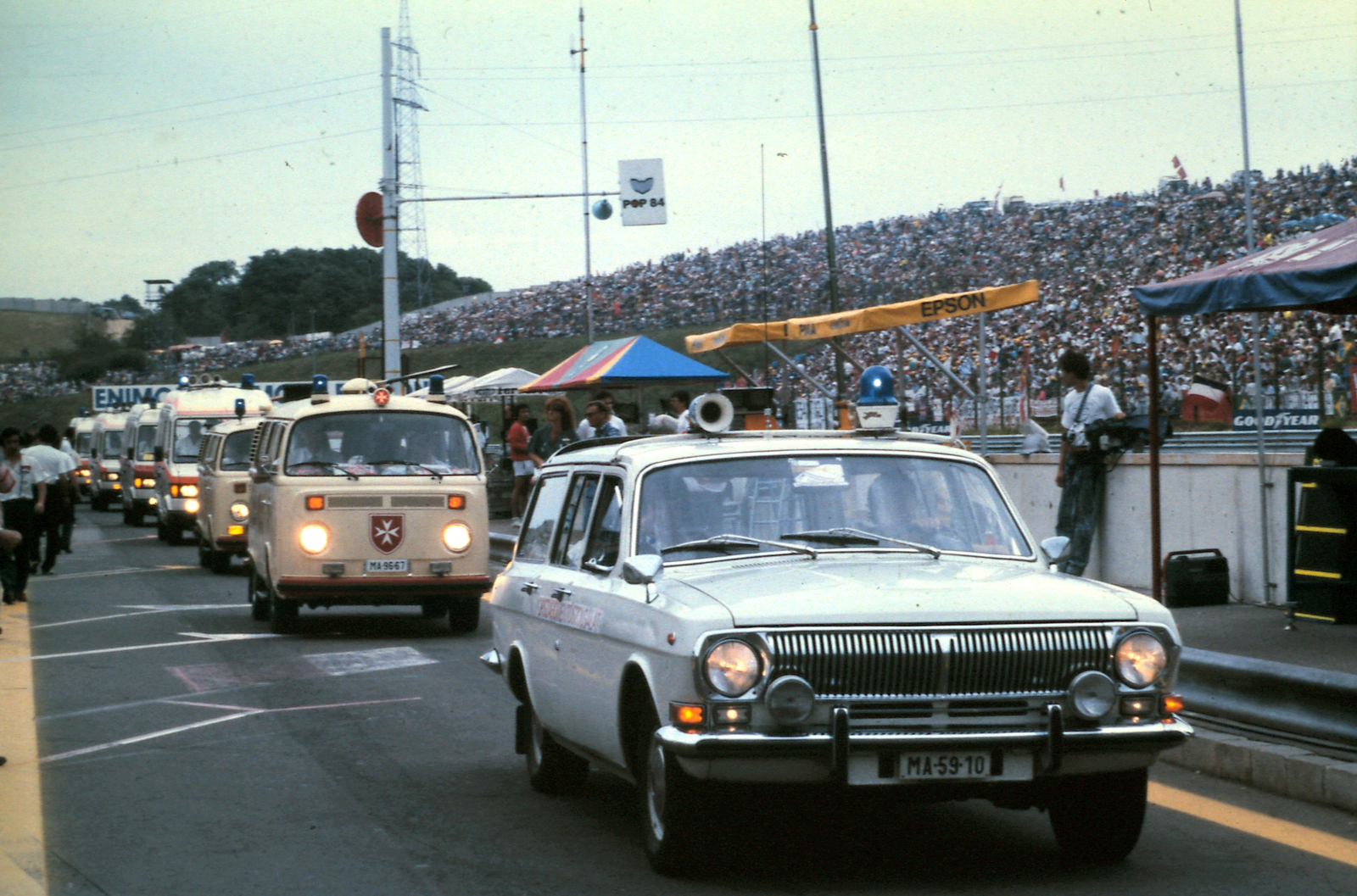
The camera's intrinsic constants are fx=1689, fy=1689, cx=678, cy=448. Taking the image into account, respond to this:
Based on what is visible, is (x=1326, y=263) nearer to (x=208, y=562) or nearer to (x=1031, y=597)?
(x=1031, y=597)

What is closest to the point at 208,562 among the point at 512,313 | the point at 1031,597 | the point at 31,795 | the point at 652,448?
the point at 31,795

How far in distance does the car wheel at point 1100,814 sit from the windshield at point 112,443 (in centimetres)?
4321

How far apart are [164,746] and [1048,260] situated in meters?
36.3

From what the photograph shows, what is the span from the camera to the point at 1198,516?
13719 mm

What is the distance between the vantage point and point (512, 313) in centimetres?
7838

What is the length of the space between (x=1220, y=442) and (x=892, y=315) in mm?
3915

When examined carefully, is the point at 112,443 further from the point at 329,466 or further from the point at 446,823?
the point at 446,823

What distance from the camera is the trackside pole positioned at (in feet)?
109

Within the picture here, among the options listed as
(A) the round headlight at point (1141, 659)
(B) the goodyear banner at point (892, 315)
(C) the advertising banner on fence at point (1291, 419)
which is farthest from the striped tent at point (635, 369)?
(A) the round headlight at point (1141, 659)

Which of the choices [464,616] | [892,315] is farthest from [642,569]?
[892,315]

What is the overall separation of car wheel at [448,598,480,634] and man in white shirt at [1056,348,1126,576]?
525 centimetres

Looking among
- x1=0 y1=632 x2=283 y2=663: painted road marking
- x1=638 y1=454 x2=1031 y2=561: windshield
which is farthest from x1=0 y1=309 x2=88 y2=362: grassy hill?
x1=638 y1=454 x2=1031 y2=561: windshield

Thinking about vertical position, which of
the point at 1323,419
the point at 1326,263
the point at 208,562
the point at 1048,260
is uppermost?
the point at 1048,260

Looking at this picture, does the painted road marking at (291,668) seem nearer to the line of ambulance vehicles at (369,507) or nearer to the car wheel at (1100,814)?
the line of ambulance vehicles at (369,507)
